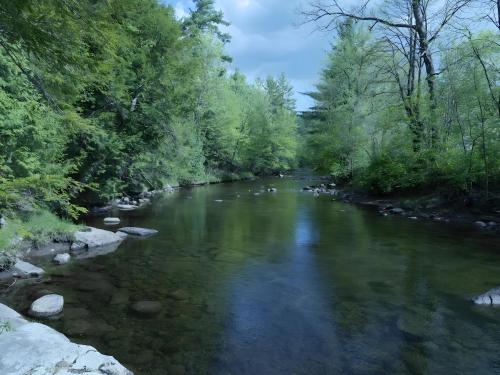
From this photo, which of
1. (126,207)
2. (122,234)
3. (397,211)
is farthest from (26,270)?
(397,211)

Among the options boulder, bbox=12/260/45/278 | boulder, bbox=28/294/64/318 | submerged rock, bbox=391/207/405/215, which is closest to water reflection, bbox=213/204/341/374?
boulder, bbox=28/294/64/318

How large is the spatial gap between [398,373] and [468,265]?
6506mm

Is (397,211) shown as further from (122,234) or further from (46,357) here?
(46,357)

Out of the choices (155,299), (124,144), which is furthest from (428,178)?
(155,299)

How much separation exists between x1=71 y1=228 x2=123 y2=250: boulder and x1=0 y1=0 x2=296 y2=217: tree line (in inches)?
57.9

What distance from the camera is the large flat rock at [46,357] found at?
4.43 meters

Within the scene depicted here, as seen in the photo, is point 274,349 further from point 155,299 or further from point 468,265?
point 468,265

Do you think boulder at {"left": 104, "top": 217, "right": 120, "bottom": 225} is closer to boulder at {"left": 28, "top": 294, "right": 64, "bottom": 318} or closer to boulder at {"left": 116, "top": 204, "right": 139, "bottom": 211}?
boulder at {"left": 116, "top": 204, "right": 139, "bottom": 211}

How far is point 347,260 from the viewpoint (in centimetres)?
1169

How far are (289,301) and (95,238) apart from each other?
7014 mm

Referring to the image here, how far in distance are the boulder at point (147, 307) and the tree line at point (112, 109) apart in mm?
2093

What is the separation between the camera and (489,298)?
828 centimetres

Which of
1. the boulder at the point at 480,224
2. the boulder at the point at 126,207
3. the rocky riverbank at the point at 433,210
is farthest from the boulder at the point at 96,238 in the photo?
the boulder at the point at 480,224

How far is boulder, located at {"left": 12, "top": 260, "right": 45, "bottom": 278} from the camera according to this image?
9555 mm
